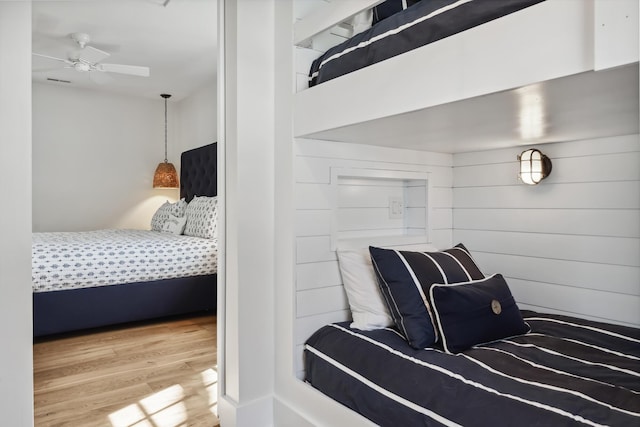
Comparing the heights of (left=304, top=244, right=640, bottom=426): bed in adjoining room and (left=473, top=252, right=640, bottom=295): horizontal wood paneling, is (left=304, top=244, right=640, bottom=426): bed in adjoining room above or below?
below

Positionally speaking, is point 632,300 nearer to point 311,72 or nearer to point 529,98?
point 529,98

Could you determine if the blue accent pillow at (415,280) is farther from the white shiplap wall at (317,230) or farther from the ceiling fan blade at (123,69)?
the ceiling fan blade at (123,69)

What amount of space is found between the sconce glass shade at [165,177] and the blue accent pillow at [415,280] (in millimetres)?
4289

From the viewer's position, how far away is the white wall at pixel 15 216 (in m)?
1.32

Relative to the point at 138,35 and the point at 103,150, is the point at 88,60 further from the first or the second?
the point at 103,150

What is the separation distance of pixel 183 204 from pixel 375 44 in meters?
3.66

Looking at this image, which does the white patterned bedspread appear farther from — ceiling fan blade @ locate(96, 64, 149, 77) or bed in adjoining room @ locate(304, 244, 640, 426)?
bed in adjoining room @ locate(304, 244, 640, 426)

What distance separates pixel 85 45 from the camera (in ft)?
11.8

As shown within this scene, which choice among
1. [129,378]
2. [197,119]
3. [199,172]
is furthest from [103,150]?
[129,378]

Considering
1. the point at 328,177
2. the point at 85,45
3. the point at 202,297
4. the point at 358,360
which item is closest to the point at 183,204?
the point at 202,297

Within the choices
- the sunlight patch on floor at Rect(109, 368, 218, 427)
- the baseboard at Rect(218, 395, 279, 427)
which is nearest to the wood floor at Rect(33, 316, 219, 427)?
the sunlight patch on floor at Rect(109, 368, 218, 427)

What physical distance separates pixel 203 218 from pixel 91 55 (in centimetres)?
162

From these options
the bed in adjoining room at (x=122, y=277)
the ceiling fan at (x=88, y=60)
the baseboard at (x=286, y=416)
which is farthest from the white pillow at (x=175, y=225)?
the baseboard at (x=286, y=416)

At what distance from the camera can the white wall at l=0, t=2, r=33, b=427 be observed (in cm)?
132
